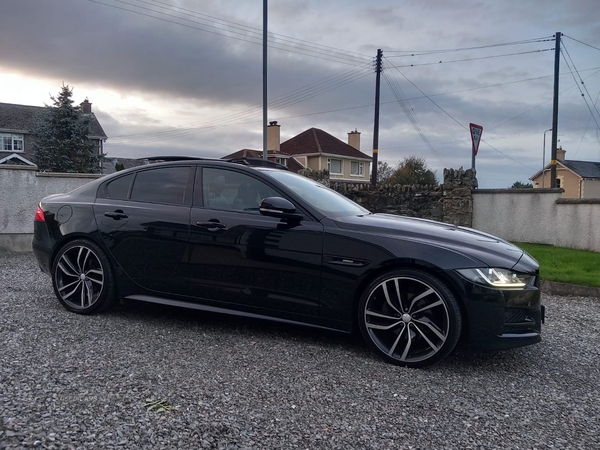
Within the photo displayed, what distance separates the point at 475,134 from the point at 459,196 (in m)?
2.95

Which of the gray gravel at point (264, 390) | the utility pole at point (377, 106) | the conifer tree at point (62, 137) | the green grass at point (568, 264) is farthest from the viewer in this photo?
the conifer tree at point (62, 137)

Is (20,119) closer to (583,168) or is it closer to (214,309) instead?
(214,309)

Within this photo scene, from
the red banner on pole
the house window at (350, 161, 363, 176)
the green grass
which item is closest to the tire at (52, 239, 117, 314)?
the green grass

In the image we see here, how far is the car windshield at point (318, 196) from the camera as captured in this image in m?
4.22

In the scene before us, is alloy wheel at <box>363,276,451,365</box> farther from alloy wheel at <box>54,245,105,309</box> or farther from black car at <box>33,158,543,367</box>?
alloy wheel at <box>54,245,105,309</box>

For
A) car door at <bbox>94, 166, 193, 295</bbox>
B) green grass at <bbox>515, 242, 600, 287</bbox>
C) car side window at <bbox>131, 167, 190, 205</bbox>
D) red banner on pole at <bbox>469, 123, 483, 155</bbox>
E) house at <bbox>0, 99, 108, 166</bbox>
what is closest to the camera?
car door at <bbox>94, 166, 193, 295</bbox>

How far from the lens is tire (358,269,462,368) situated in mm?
3529

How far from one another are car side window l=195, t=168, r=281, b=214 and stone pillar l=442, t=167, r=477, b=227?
836 cm

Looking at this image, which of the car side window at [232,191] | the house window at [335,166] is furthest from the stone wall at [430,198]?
the house window at [335,166]

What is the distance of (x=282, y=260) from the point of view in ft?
13.0

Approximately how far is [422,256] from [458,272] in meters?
0.28

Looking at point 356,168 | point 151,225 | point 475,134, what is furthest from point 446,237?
point 356,168

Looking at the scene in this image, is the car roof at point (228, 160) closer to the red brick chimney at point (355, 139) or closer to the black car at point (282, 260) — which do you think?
the black car at point (282, 260)

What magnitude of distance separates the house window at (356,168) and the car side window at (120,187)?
4666cm
